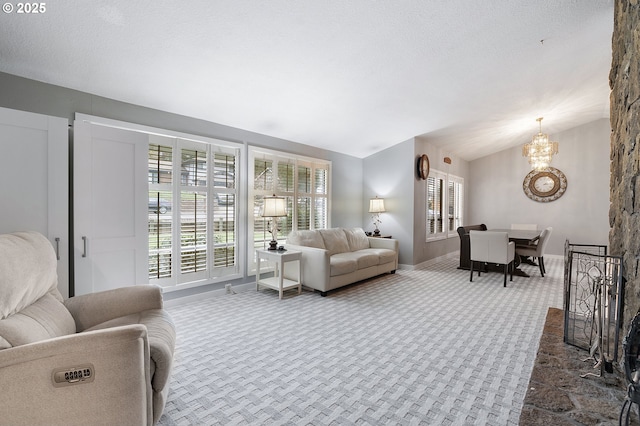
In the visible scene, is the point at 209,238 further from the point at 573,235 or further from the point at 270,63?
the point at 573,235

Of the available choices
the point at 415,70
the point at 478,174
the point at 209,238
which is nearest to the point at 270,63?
the point at 415,70

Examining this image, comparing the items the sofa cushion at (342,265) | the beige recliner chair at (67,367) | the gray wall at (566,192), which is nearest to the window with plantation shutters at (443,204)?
the gray wall at (566,192)

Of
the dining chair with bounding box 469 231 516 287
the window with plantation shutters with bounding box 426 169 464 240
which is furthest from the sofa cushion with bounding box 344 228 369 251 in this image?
the dining chair with bounding box 469 231 516 287

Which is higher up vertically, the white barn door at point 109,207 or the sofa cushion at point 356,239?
the white barn door at point 109,207

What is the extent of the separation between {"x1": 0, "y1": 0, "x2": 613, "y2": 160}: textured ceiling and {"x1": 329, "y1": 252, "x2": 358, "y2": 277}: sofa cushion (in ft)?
6.71

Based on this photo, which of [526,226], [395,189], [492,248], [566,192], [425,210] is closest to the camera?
[492,248]

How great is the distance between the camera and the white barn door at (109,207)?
108 inches

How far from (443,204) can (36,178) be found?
7117 millimetres

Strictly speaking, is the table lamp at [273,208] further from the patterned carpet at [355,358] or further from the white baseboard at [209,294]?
the patterned carpet at [355,358]

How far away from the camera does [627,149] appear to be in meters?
1.96

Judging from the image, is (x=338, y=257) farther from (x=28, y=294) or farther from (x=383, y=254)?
(x=28, y=294)

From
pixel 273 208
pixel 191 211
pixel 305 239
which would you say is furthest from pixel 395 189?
pixel 191 211

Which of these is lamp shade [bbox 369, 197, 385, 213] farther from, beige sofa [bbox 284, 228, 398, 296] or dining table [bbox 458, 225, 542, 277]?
dining table [bbox 458, 225, 542, 277]

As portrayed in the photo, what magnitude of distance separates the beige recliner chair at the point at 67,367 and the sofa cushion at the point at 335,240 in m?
3.50
